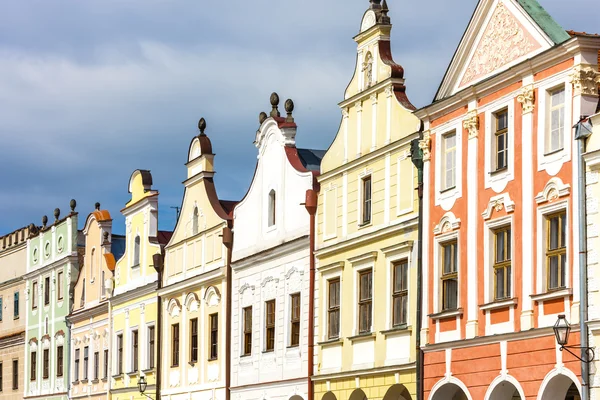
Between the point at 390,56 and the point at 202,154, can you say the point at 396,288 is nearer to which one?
the point at 390,56

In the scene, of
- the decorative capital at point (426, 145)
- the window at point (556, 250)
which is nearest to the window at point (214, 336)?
the decorative capital at point (426, 145)

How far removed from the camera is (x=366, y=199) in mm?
34188

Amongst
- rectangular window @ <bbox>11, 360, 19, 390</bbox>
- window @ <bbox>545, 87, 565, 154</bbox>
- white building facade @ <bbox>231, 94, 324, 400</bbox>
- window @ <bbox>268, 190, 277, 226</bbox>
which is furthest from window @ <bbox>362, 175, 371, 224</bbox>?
rectangular window @ <bbox>11, 360, 19, 390</bbox>

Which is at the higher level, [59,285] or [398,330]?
[59,285]

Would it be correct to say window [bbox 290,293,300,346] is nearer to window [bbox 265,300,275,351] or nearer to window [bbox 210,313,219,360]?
window [bbox 265,300,275,351]

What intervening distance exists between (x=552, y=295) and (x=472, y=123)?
4999 mm

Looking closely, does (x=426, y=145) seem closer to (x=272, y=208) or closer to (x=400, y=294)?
(x=400, y=294)

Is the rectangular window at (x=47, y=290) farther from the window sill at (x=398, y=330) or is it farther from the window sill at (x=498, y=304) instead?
the window sill at (x=498, y=304)

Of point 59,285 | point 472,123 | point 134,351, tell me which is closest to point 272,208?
point 472,123

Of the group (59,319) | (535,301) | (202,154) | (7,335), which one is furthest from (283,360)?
(7,335)

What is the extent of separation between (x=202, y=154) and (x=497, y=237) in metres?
18.1

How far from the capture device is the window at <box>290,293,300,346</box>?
37.3m

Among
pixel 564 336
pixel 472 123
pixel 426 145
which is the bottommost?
pixel 564 336

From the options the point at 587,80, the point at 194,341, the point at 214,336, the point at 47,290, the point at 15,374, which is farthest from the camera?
the point at 15,374
